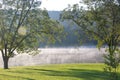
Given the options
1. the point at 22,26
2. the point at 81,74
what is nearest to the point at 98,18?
the point at 81,74

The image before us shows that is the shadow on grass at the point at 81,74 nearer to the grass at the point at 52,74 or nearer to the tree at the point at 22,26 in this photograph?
the grass at the point at 52,74

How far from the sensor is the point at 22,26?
4412cm

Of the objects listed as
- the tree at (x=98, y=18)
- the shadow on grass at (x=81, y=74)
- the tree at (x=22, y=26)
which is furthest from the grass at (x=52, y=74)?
the tree at (x=22, y=26)

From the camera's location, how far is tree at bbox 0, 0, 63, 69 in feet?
140

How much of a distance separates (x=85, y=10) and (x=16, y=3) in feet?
32.1

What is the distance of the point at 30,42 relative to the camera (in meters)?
44.0

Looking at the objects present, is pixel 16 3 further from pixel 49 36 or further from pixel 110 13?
pixel 110 13

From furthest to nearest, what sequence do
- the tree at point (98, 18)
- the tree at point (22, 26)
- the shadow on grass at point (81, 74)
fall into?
the tree at point (22, 26), the tree at point (98, 18), the shadow on grass at point (81, 74)

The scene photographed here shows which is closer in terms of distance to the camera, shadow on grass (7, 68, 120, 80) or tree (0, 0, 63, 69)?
shadow on grass (7, 68, 120, 80)

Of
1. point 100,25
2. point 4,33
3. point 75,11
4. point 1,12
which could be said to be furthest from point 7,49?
point 100,25

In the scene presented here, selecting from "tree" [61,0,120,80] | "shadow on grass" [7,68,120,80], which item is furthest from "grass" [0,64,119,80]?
"tree" [61,0,120,80]

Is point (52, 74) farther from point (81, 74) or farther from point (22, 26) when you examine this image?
point (22, 26)

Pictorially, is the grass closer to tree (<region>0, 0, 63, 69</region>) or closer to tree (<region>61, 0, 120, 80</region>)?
tree (<region>61, 0, 120, 80</region>)

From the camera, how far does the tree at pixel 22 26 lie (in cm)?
4272
